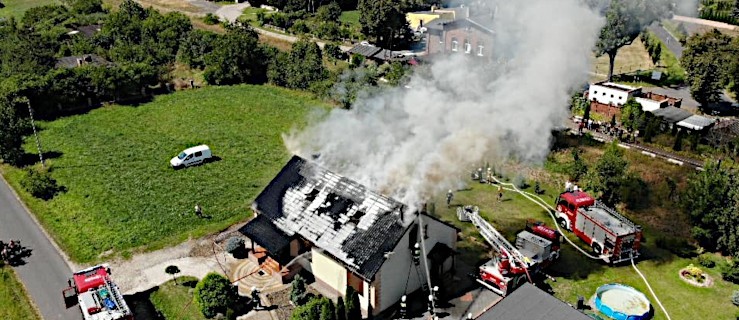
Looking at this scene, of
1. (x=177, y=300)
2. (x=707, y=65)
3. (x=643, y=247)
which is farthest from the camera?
(x=707, y=65)

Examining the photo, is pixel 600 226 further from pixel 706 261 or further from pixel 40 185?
pixel 40 185

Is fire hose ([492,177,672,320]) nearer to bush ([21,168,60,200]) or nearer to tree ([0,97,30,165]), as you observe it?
bush ([21,168,60,200])

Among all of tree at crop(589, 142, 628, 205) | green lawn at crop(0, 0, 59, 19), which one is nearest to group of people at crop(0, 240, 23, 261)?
tree at crop(589, 142, 628, 205)

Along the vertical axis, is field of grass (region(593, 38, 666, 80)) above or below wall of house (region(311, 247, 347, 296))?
above

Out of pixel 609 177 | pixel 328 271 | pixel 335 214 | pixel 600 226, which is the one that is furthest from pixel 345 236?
pixel 609 177

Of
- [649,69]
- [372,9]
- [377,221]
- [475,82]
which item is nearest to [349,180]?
[377,221]

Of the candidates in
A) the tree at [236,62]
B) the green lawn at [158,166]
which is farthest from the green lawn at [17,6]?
the green lawn at [158,166]
